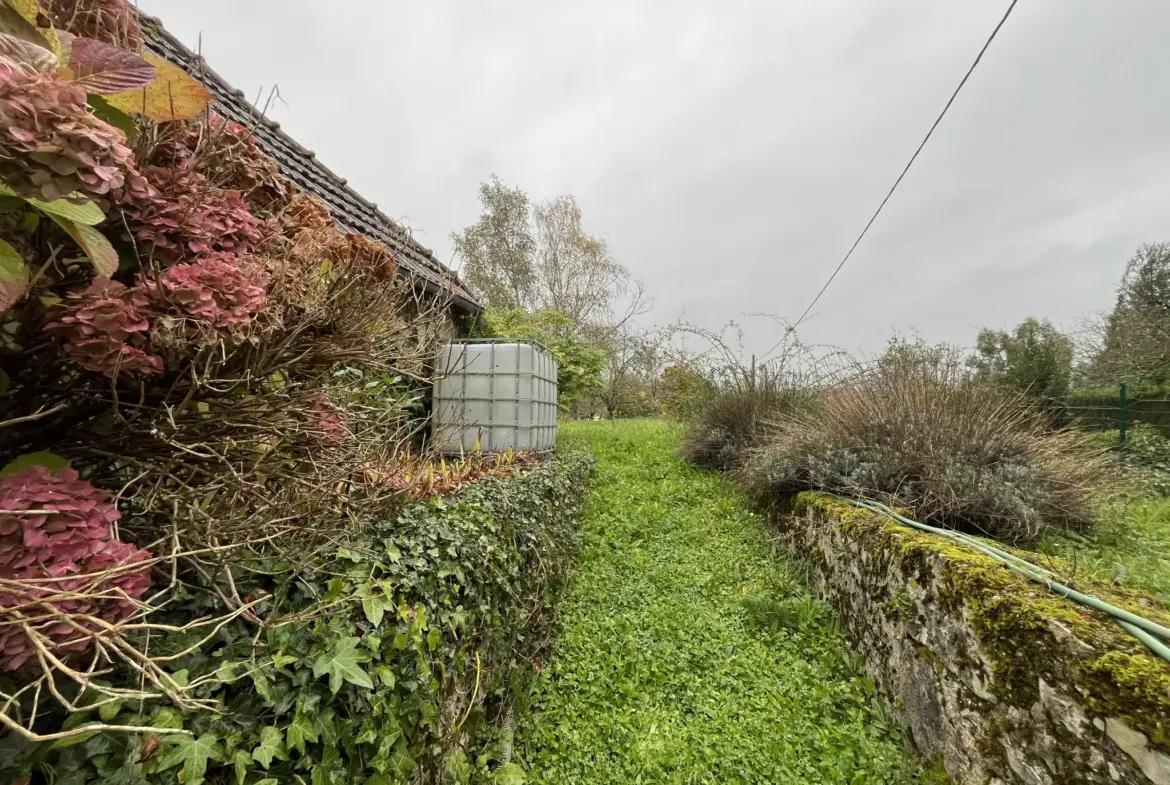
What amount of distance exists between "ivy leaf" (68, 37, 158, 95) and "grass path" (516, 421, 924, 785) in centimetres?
321

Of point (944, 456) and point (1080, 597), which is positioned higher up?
point (944, 456)

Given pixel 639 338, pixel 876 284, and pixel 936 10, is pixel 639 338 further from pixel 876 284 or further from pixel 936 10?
pixel 936 10

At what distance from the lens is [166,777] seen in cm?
101

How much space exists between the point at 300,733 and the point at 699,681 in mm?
2710

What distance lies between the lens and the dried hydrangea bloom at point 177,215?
1.13 meters

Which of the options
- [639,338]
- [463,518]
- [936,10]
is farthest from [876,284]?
[463,518]

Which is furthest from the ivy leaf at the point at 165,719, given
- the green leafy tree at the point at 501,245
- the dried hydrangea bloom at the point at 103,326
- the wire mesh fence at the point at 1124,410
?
the green leafy tree at the point at 501,245

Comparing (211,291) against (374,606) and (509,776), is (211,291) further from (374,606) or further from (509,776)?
(509,776)

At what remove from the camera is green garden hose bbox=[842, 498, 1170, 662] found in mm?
1582

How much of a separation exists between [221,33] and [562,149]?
14.6 m

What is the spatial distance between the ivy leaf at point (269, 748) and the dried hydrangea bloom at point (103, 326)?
99 cm

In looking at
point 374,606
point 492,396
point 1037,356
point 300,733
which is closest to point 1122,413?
point 1037,356

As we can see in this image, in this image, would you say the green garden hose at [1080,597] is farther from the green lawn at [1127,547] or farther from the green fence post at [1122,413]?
the green fence post at [1122,413]

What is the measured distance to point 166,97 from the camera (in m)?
1.10
